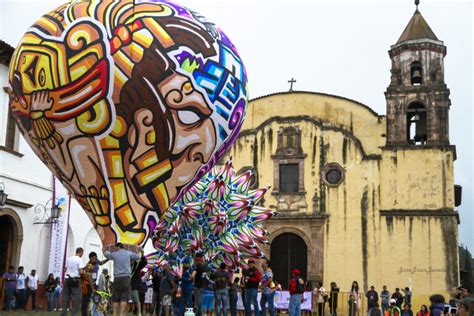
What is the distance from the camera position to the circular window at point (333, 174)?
105 feet

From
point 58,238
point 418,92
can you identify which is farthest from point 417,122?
point 58,238

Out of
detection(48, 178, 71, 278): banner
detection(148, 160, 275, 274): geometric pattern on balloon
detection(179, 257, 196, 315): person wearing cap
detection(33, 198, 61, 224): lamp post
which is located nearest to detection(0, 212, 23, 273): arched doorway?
detection(33, 198, 61, 224): lamp post

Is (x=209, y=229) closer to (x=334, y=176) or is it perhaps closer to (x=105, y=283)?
(x=105, y=283)

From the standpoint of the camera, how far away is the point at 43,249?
22969 mm

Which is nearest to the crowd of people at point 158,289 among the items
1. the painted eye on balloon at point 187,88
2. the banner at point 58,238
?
the banner at point 58,238

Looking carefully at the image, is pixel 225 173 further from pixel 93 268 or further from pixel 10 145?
pixel 10 145

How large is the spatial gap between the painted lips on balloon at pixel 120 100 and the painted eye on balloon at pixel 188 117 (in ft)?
0.06

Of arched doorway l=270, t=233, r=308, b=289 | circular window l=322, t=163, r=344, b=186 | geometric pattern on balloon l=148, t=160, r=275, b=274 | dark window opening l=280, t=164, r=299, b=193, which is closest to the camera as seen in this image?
geometric pattern on balloon l=148, t=160, r=275, b=274

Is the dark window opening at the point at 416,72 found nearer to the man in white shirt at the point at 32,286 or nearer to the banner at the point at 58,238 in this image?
the banner at the point at 58,238

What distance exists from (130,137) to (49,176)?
12011 mm

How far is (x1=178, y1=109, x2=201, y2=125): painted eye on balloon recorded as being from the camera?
12.6m

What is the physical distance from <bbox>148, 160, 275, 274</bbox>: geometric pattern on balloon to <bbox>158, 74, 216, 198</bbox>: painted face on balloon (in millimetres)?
3900

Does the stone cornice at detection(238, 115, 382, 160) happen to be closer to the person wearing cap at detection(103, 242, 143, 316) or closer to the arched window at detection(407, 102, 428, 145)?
the arched window at detection(407, 102, 428, 145)

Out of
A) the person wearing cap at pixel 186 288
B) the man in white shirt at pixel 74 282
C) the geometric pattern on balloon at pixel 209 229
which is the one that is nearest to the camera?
the man in white shirt at pixel 74 282
